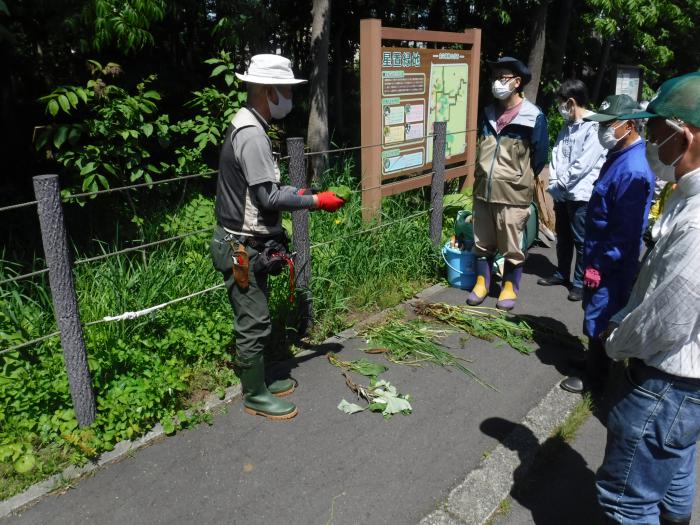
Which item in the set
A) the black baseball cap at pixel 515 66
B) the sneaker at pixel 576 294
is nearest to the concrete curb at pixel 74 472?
the black baseball cap at pixel 515 66

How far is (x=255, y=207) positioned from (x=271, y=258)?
0.30 m

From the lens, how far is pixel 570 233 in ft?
19.4

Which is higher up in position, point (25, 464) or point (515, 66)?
point (515, 66)

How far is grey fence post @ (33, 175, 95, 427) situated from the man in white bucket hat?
77 cm

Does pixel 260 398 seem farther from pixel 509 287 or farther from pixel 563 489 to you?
pixel 509 287

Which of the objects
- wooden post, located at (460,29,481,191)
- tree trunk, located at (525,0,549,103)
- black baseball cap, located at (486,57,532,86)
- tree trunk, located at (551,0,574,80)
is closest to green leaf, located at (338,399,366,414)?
black baseball cap, located at (486,57,532,86)

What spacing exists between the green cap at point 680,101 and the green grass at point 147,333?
2.83 meters

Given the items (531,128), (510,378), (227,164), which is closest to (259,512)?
(227,164)

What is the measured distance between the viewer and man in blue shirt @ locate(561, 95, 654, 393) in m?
3.45

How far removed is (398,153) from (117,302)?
10.3ft

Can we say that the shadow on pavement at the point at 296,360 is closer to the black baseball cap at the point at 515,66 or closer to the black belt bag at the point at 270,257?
the black belt bag at the point at 270,257

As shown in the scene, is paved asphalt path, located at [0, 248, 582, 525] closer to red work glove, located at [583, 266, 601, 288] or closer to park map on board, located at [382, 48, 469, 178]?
red work glove, located at [583, 266, 601, 288]

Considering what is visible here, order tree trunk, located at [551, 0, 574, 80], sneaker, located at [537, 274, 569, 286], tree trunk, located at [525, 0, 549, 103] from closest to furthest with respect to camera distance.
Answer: sneaker, located at [537, 274, 569, 286], tree trunk, located at [525, 0, 549, 103], tree trunk, located at [551, 0, 574, 80]

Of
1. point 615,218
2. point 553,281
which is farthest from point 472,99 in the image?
point 615,218
